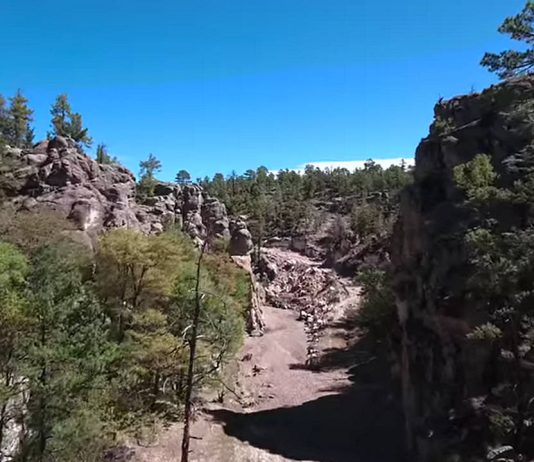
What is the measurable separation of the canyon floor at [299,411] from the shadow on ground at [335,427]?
0.05 m

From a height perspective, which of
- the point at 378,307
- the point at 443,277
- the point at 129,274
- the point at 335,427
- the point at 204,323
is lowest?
the point at 335,427

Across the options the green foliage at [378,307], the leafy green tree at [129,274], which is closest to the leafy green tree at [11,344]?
the leafy green tree at [129,274]

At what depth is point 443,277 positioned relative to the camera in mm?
22203

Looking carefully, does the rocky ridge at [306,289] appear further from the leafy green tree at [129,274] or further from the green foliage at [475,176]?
the green foliage at [475,176]

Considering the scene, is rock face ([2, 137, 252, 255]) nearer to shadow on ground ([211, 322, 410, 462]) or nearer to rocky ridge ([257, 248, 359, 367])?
shadow on ground ([211, 322, 410, 462])

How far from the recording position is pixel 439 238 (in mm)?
23250

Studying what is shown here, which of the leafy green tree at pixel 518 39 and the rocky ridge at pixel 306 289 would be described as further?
the rocky ridge at pixel 306 289

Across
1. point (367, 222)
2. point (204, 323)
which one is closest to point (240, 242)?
point (367, 222)

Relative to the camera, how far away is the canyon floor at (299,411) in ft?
74.9

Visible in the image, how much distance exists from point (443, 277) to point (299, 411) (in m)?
12.9

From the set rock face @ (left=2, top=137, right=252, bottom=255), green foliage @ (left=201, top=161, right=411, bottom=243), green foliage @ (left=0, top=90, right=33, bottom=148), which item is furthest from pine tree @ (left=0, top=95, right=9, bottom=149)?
green foliage @ (left=201, top=161, right=411, bottom=243)

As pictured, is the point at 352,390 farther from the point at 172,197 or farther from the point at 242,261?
the point at 172,197

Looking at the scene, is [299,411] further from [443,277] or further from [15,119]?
[15,119]

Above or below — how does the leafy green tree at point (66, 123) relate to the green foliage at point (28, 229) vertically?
above
